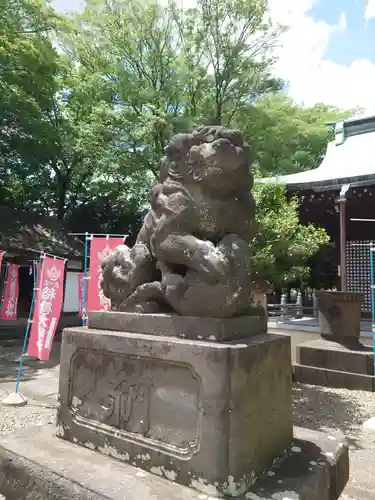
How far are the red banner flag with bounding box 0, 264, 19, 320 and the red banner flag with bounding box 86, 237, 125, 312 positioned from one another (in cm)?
441

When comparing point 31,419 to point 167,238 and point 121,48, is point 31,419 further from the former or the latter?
point 121,48

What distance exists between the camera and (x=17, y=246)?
12.3 m

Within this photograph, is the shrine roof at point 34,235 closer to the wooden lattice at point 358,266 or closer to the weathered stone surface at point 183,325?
the wooden lattice at point 358,266

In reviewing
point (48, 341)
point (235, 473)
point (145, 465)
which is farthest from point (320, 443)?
point (48, 341)

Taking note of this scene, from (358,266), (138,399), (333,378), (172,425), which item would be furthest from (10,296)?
(358,266)

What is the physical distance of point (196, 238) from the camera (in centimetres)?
246

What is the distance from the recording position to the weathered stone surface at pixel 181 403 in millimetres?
1989

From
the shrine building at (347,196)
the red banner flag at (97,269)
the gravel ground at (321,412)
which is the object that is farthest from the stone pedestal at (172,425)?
the shrine building at (347,196)

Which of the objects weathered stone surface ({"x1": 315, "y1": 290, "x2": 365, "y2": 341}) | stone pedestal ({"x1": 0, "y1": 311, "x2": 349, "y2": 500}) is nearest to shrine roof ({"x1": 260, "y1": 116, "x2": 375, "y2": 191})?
weathered stone surface ({"x1": 315, "y1": 290, "x2": 365, "y2": 341})

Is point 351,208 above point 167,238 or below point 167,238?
above

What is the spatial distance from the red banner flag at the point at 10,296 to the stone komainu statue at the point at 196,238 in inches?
357

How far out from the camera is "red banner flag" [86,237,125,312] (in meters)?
7.40

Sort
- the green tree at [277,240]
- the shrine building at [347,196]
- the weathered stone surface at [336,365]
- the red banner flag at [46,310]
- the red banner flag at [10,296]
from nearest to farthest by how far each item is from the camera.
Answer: the green tree at [277,240], the red banner flag at [46,310], the weathered stone surface at [336,365], the shrine building at [347,196], the red banner flag at [10,296]

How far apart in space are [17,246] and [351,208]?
10.4m
